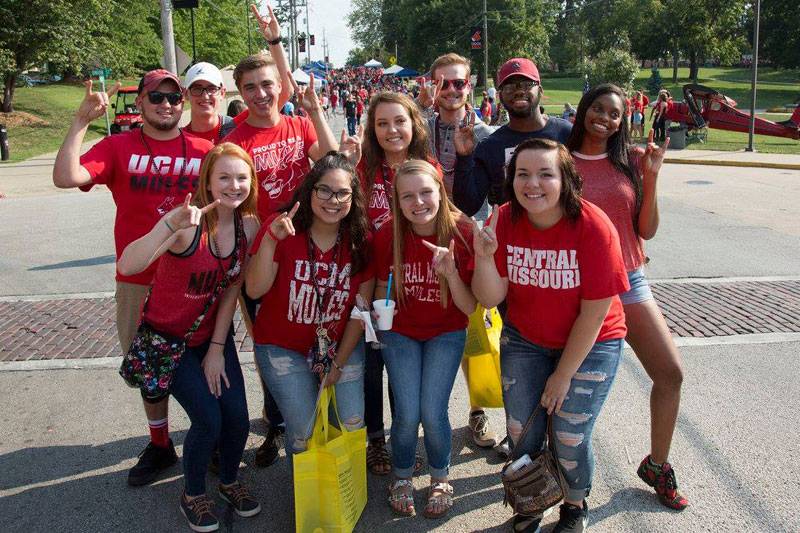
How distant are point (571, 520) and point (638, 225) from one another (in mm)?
1434

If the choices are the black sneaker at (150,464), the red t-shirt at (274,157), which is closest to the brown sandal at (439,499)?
the black sneaker at (150,464)

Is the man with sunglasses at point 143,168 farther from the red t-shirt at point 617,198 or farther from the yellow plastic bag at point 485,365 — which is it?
the red t-shirt at point 617,198

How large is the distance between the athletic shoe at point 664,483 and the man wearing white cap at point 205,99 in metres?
2.94

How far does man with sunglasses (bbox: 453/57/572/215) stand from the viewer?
11.7ft

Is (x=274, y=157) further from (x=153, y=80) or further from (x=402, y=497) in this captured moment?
(x=402, y=497)

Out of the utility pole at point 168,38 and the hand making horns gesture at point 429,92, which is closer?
the hand making horns gesture at point 429,92

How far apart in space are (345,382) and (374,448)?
0.68 metres

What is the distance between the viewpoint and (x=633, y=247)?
3.21m

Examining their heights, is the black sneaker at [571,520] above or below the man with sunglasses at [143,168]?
below

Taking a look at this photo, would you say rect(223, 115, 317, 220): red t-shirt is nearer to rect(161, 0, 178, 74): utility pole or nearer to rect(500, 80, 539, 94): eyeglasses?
rect(500, 80, 539, 94): eyeglasses

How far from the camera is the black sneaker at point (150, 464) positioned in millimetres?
3461

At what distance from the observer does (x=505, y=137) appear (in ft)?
12.0

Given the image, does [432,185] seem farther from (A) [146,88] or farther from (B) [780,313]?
(B) [780,313]

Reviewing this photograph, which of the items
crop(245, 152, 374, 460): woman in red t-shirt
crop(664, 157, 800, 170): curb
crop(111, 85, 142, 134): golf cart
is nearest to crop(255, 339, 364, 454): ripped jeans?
crop(245, 152, 374, 460): woman in red t-shirt
